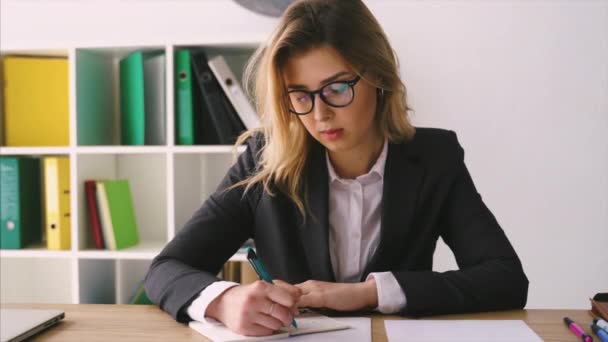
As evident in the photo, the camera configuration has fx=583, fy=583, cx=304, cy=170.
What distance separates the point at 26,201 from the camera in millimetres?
2312

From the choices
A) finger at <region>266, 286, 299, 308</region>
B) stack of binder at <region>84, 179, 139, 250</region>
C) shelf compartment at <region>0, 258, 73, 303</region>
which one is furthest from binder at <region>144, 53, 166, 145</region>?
finger at <region>266, 286, 299, 308</region>

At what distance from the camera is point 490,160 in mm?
2432

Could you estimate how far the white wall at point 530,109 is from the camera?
7.75 ft

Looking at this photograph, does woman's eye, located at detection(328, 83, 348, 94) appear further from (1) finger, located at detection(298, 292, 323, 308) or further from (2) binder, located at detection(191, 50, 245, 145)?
(2) binder, located at detection(191, 50, 245, 145)

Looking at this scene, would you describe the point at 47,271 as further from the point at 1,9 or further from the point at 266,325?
the point at 266,325

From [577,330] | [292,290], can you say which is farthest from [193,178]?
[577,330]

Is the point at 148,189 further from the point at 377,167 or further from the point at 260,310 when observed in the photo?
the point at 260,310

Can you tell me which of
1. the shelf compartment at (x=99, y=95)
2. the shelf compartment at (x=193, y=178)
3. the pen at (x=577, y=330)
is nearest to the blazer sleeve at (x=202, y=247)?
the pen at (x=577, y=330)

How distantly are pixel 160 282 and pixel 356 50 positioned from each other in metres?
0.62

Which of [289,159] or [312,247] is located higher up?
[289,159]

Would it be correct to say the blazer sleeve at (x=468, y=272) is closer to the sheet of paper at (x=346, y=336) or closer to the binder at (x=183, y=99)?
the sheet of paper at (x=346, y=336)

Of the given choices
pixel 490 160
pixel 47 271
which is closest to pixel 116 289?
pixel 47 271

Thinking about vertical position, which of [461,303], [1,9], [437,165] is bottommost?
[461,303]

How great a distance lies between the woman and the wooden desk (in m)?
0.08
